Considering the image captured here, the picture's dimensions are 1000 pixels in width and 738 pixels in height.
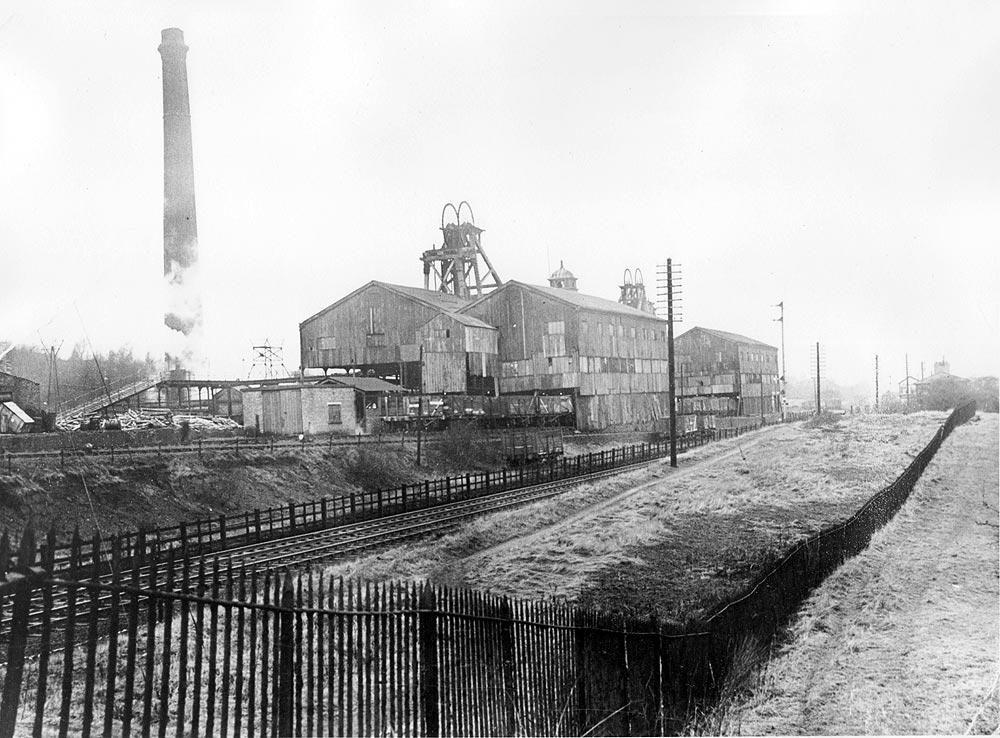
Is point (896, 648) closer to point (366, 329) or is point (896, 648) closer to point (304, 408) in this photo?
point (304, 408)

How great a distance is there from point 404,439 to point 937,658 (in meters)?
26.2

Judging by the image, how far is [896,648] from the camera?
10266 mm

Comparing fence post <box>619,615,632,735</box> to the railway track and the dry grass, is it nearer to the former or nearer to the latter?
the dry grass

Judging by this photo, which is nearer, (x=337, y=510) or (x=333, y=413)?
(x=337, y=510)

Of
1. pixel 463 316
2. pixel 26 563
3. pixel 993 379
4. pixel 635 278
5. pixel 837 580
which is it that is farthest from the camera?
pixel 635 278

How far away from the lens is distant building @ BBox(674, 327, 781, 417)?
198 ft

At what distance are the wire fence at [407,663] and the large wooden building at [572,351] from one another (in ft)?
110

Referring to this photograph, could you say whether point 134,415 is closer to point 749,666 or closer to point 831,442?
point 749,666

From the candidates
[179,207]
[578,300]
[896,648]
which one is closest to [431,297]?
[578,300]

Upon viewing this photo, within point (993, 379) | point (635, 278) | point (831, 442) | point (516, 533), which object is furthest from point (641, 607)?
point (635, 278)

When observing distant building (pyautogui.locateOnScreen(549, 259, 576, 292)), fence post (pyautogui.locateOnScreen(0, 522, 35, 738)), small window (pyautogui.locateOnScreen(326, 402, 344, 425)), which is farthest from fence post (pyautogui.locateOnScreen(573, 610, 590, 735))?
distant building (pyautogui.locateOnScreen(549, 259, 576, 292))

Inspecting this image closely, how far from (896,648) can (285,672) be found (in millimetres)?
9097

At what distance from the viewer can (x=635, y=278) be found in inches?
3206

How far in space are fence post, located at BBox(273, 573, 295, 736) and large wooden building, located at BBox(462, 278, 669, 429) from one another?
38.9m
